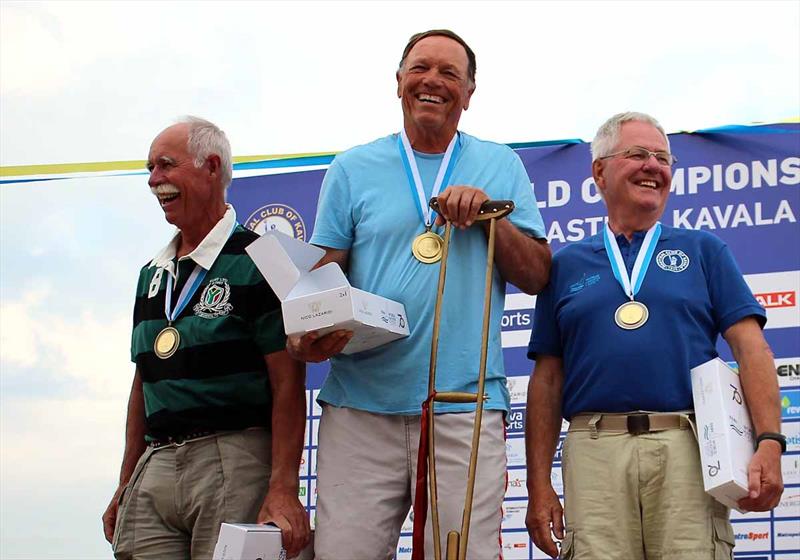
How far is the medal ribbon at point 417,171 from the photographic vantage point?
2.74 metres

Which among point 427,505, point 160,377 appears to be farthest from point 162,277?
point 427,505

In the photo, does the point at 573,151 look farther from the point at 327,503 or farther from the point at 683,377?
the point at 327,503

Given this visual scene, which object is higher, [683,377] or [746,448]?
[683,377]

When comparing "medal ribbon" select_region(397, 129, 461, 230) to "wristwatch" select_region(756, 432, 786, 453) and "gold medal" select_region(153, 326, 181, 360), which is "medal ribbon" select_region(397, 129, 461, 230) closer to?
"gold medal" select_region(153, 326, 181, 360)

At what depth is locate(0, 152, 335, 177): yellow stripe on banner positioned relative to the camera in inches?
195

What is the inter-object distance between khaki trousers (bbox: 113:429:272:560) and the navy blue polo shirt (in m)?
0.89

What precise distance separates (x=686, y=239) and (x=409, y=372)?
0.89 m

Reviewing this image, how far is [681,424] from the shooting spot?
2664mm

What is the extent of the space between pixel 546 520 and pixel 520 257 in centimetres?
71

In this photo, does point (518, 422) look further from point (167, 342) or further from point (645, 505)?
point (167, 342)

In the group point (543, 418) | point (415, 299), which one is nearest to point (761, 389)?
Result: point (543, 418)

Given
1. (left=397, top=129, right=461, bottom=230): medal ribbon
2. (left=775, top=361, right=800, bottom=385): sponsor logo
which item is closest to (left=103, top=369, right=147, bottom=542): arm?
(left=397, top=129, right=461, bottom=230): medal ribbon

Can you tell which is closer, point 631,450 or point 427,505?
point 427,505

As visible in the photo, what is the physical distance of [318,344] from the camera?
2.53 meters
